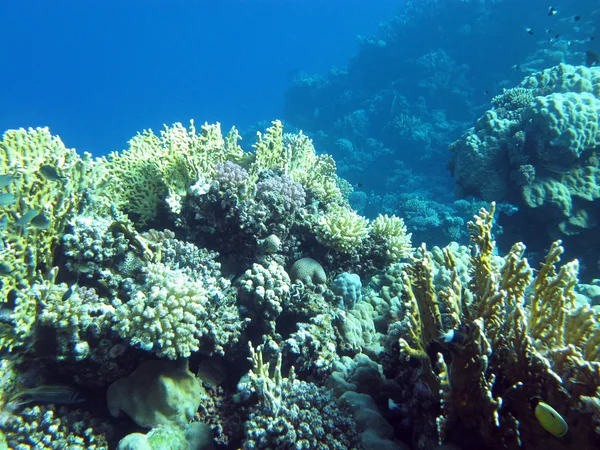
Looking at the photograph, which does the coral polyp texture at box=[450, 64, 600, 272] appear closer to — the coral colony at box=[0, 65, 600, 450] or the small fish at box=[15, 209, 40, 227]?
the coral colony at box=[0, 65, 600, 450]

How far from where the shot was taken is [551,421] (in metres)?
1.95

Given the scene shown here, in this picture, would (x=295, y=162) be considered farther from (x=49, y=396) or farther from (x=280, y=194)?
(x=49, y=396)

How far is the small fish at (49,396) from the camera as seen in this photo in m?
3.22

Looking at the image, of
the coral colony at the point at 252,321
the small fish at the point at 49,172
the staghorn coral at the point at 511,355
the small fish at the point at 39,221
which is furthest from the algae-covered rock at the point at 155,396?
the small fish at the point at 49,172

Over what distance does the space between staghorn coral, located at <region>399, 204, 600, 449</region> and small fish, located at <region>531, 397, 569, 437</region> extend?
152mm

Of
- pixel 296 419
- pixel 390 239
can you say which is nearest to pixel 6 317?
pixel 296 419

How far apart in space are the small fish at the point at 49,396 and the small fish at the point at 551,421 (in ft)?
13.6

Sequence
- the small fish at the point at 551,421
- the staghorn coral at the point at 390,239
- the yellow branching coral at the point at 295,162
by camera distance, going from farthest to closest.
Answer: the yellow branching coral at the point at 295,162
the staghorn coral at the point at 390,239
the small fish at the point at 551,421

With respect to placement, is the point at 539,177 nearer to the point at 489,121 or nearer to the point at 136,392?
the point at 489,121

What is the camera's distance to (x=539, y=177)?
971 centimetres

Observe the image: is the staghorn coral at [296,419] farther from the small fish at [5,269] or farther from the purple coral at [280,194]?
the small fish at [5,269]

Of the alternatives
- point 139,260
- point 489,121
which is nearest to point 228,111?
point 489,121

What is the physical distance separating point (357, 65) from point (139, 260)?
122 ft

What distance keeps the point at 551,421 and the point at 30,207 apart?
5.36 meters
